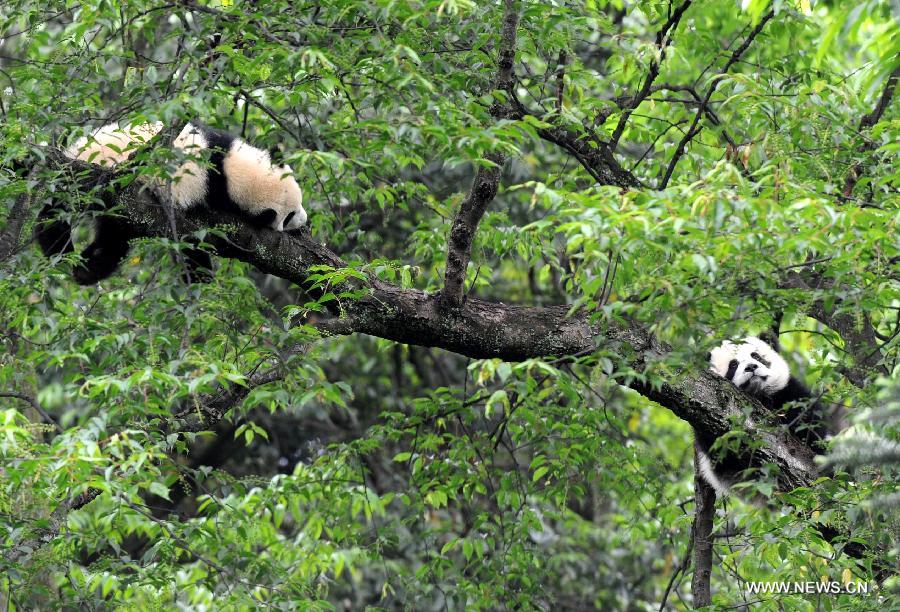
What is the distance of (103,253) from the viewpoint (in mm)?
4957

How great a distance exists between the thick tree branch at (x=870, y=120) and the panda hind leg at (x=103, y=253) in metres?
3.59

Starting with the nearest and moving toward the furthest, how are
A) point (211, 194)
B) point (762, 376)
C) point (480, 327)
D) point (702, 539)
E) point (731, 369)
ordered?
point (480, 327) → point (702, 539) → point (211, 194) → point (762, 376) → point (731, 369)

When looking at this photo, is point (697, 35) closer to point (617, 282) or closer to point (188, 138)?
point (617, 282)

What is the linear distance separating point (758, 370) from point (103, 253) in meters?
3.69

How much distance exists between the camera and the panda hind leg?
4.84 metres

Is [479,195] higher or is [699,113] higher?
[699,113]

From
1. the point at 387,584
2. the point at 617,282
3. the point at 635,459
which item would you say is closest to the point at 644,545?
the point at 635,459

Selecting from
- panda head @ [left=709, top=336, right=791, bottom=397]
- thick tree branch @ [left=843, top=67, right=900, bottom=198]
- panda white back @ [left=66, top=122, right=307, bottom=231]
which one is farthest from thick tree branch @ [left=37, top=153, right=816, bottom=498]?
thick tree branch @ [left=843, top=67, right=900, bottom=198]

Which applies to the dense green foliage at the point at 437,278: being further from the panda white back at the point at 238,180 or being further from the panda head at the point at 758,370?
the panda head at the point at 758,370

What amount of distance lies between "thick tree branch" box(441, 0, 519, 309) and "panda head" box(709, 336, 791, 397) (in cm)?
182

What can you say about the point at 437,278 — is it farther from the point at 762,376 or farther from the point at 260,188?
the point at 762,376

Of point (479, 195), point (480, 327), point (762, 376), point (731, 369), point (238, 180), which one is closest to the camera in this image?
point (479, 195)

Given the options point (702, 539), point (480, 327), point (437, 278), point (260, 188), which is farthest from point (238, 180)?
point (702, 539)

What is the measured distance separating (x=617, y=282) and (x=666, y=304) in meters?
0.38
